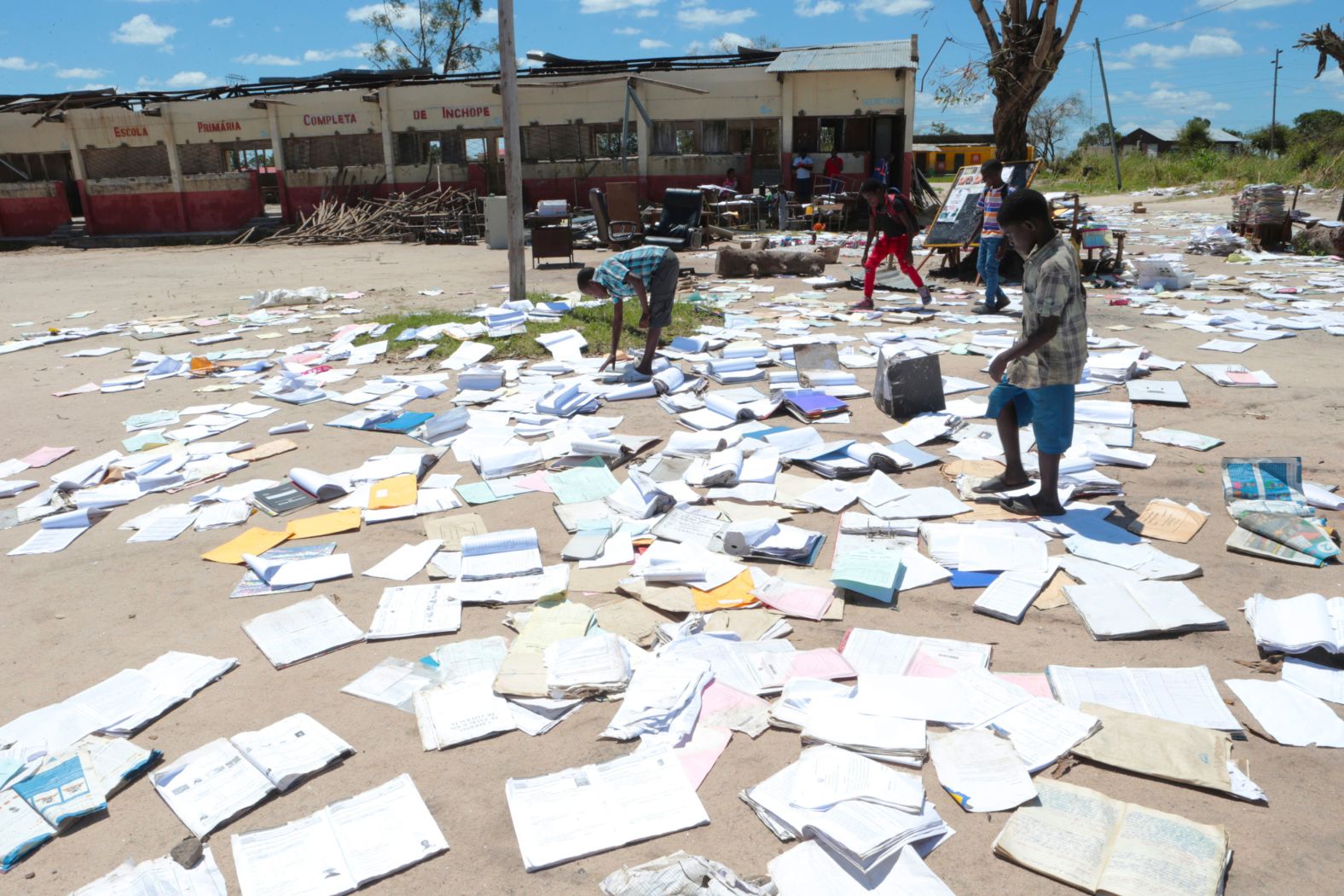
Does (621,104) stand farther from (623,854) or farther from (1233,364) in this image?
(623,854)

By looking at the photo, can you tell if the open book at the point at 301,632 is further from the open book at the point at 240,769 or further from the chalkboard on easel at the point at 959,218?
the chalkboard on easel at the point at 959,218

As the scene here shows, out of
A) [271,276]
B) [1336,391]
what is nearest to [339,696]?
[1336,391]

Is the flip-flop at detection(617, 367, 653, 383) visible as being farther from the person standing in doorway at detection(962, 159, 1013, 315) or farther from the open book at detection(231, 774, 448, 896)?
the open book at detection(231, 774, 448, 896)

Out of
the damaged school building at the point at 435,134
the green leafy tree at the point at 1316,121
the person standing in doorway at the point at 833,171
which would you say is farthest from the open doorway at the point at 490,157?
the green leafy tree at the point at 1316,121

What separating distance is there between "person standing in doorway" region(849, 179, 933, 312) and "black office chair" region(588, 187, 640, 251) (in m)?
4.83

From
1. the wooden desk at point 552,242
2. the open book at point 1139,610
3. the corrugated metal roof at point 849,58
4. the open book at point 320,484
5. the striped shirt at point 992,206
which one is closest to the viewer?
the open book at point 1139,610

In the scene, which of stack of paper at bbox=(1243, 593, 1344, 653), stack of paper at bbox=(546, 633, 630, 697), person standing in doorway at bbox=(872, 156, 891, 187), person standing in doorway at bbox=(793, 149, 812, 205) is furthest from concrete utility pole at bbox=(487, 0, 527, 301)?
person standing in doorway at bbox=(872, 156, 891, 187)

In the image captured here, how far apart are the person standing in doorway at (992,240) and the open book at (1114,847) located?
6898 millimetres

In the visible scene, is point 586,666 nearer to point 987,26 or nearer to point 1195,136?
point 987,26

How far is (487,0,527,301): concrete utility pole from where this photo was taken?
8.41m

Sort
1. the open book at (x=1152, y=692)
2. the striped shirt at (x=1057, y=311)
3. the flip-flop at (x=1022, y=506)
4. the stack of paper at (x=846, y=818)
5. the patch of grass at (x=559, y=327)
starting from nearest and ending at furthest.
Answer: the stack of paper at (x=846, y=818) → the open book at (x=1152, y=692) → the striped shirt at (x=1057, y=311) → the flip-flop at (x=1022, y=506) → the patch of grass at (x=559, y=327)

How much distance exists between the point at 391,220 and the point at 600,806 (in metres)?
→ 20.9

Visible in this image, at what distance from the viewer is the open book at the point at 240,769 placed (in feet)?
7.36

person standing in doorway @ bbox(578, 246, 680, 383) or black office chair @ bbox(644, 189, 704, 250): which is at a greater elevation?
black office chair @ bbox(644, 189, 704, 250)
